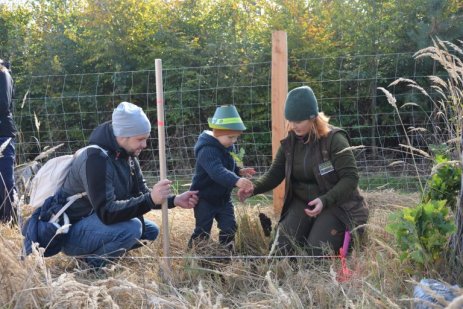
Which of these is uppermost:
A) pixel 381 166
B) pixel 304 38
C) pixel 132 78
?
pixel 304 38

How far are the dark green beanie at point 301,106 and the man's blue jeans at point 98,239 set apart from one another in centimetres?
126

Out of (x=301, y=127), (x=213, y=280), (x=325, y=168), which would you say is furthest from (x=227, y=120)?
(x=213, y=280)

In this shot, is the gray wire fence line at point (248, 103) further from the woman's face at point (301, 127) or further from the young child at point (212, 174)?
the woman's face at point (301, 127)

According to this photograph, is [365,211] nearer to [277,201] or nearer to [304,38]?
[277,201]

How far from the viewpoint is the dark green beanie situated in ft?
12.8

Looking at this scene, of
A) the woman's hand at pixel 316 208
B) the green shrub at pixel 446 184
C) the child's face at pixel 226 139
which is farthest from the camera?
the child's face at pixel 226 139

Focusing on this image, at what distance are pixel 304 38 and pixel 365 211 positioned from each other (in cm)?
510

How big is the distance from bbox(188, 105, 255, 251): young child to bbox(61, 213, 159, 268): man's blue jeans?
54 centimetres

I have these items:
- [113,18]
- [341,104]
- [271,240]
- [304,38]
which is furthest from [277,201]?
[113,18]

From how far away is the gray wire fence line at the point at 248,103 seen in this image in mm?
8062

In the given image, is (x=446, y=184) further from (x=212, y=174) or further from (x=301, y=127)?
(x=212, y=174)

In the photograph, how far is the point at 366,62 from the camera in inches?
327

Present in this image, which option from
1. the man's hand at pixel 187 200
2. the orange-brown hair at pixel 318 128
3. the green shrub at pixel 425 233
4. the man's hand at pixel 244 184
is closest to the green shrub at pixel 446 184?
the green shrub at pixel 425 233

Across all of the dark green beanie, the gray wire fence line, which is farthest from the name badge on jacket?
the gray wire fence line
